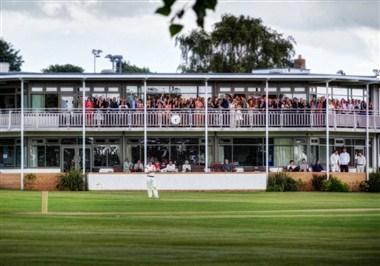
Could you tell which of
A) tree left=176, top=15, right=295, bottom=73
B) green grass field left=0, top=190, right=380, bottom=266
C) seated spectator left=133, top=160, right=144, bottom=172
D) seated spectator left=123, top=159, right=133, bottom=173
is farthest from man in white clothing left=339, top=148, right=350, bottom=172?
tree left=176, top=15, right=295, bottom=73

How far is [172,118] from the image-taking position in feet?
211

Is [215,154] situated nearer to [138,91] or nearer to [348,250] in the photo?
[138,91]

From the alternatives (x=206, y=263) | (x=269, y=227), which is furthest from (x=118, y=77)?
(x=206, y=263)

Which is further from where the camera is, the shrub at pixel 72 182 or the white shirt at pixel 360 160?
the white shirt at pixel 360 160

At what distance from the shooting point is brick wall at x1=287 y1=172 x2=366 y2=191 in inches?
2398

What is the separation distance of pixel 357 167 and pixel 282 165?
4426 mm

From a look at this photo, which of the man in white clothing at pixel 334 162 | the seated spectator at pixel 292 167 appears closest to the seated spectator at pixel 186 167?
the seated spectator at pixel 292 167

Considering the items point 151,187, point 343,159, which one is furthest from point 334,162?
point 151,187

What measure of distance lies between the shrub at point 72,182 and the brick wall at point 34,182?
25.6 inches

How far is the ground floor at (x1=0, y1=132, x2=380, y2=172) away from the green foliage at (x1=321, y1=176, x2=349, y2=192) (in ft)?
21.3

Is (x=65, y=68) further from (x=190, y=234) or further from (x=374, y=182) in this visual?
(x=190, y=234)

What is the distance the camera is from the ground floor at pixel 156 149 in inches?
2606

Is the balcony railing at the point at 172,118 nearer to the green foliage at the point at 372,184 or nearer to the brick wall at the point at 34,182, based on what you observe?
the brick wall at the point at 34,182

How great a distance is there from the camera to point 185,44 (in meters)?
94.8
